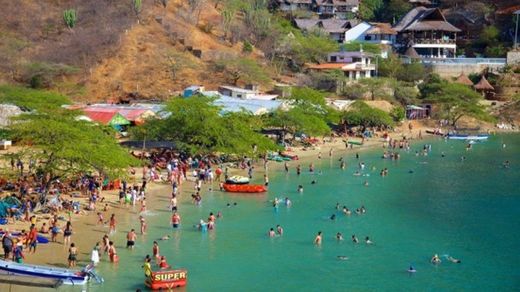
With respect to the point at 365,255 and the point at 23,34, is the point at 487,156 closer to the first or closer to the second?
the point at 365,255

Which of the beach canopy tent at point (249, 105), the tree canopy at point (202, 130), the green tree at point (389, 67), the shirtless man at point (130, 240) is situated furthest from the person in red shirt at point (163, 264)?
the green tree at point (389, 67)

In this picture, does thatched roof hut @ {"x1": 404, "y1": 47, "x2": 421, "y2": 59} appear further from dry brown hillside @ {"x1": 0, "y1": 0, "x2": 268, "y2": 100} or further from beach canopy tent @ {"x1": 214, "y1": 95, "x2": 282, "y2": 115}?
beach canopy tent @ {"x1": 214, "y1": 95, "x2": 282, "y2": 115}

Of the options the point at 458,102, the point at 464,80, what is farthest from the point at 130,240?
the point at 464,80

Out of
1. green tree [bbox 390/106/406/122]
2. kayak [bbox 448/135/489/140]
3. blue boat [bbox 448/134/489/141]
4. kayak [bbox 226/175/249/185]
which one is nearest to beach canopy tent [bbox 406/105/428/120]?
green tree [bbox 390/106/406/122]

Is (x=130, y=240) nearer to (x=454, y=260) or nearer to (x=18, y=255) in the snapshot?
(x=18, y=255)

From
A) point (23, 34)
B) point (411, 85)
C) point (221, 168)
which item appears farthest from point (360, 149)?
point (23, 34)

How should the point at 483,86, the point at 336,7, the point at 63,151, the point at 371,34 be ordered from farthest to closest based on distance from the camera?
the point at 336,7
the point at 371,34
the point at 483,86
the point at 63,151

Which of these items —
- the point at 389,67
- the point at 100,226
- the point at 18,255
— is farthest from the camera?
the point at 389,67
